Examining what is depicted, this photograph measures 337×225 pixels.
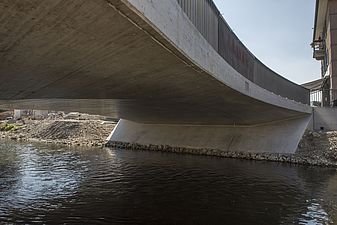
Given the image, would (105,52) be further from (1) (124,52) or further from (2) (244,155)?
(2) (244,155)

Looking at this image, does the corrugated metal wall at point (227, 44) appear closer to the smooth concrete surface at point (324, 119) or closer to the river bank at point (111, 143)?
the smooth concrete surface at point (324, 119)

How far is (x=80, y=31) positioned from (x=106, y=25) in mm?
485

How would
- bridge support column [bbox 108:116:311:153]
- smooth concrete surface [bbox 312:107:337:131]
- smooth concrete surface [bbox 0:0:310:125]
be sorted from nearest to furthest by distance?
smooth concrete surface [bbox 0:0:310:125]
bridge support column [bbox 108:116:311:153]
smooth concrete surface [bbox 312:107:337:131]

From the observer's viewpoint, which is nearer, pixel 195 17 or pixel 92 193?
pixel 195 17

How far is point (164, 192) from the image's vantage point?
48.4 feet

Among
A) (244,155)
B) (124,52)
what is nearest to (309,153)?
(244,155)

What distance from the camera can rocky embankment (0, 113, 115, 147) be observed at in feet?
124

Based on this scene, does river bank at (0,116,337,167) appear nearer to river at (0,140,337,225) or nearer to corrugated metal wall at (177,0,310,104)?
river at (0,140,337,225)

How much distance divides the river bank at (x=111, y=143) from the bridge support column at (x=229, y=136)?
492mm

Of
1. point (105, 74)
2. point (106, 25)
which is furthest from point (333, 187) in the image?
point (106, 25)

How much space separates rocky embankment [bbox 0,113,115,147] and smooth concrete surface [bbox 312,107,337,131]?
792 inches

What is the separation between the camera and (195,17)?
34.7 ft

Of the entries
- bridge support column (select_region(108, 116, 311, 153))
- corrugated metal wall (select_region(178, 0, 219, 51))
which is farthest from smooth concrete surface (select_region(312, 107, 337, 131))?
corrugated metal wall (select_region(178, 0, 219, 51))

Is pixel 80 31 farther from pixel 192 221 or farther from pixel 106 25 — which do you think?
pixel 192 221
